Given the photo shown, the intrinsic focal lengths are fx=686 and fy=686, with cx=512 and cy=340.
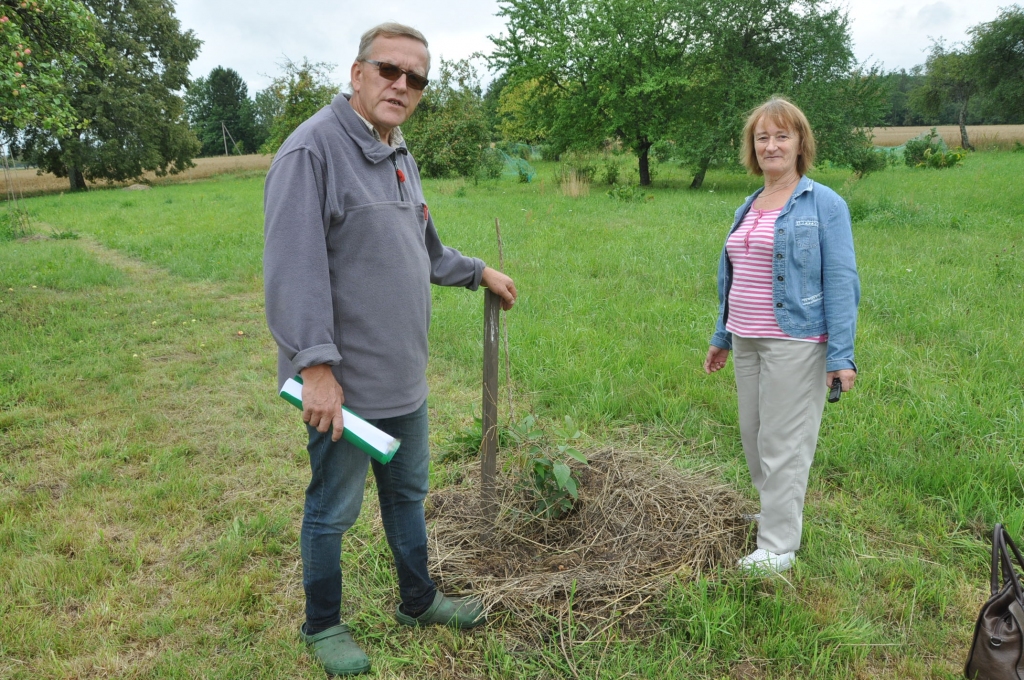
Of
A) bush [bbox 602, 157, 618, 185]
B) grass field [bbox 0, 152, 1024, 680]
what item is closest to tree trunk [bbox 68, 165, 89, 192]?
bush [bbox 602, 157, 618, 185]

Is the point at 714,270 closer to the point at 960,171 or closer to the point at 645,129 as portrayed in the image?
the point at 645,129

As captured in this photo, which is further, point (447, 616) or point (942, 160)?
point (942, 160)

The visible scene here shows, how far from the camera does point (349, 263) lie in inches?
80.2

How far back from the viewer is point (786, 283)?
8.52ft

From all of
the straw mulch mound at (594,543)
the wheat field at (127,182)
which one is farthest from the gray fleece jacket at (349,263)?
the wheat field at (127,182)

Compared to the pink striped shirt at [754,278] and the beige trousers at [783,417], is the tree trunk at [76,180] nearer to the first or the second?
the pink striped shirt at [754,278]

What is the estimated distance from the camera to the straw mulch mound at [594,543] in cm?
265

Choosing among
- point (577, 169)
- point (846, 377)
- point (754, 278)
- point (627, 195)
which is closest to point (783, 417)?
point (846, 377)

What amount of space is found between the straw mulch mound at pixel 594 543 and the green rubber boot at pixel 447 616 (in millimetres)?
79

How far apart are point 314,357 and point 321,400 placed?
135 millimetres

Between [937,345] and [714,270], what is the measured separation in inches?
113

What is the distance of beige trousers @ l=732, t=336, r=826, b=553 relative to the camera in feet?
8.64

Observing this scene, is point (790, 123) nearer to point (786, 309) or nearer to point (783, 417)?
point (786, 309)

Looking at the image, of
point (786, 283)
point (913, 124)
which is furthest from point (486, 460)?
point (913, 124)
